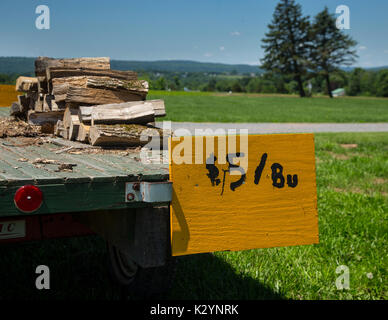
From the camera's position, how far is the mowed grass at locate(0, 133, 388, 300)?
3.03 m

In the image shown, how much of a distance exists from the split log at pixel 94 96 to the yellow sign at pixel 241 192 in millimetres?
1627

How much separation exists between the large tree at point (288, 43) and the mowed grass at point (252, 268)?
70549 millimetres

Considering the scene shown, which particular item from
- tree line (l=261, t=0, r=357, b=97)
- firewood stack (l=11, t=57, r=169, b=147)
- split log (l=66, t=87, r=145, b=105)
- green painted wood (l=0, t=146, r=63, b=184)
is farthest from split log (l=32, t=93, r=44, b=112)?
tree line (l=261, t=0, r=357, b=97)

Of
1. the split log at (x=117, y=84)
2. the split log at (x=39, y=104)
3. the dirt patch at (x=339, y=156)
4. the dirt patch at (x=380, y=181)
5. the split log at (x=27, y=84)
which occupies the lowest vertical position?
the dirt patch at (x=380, y=181)

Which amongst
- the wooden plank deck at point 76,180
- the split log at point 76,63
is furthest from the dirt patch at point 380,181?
the wooden plank deck at point 76,180

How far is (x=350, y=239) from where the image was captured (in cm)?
406

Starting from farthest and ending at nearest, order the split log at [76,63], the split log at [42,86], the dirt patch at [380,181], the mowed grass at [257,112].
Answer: the mowed grass at [257,112] < the dirt patch at [380,181] < the split log at [42,86] < the split log at [76,63]

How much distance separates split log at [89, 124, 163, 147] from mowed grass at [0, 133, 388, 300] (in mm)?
818

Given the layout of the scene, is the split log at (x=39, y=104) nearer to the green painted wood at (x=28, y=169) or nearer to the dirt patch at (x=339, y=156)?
the green painted wood at (x=28, y=169)

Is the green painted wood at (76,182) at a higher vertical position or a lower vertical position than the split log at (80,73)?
lower

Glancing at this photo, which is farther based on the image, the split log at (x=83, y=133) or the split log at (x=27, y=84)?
the split log at (x=27, y=84)

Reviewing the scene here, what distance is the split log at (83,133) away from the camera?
278cm

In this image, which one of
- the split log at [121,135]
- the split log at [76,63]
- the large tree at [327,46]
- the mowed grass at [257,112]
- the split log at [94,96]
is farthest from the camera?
the large tree at [327,46]
